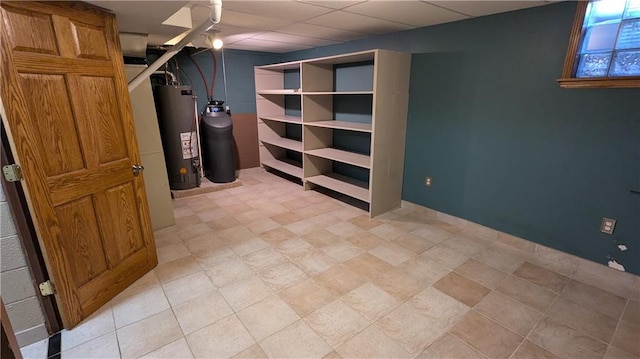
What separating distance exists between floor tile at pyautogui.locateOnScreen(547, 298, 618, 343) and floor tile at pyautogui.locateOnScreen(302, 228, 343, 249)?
1.72 metres

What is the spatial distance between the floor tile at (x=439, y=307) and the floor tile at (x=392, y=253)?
1.38ft

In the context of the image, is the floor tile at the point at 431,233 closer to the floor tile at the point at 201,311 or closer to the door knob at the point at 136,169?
the floor tile at the point at 201,311

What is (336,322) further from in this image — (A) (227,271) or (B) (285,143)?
(B) (285,143)

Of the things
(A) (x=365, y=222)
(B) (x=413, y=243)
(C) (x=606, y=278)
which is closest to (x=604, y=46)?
(C) (x=606, y=278)

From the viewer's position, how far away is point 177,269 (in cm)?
248

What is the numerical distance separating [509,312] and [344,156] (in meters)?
2.52

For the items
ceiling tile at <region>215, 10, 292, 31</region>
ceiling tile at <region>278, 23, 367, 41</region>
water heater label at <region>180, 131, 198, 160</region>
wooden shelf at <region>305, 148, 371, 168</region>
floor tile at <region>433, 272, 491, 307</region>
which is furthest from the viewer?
water heater label at <region>180, 131, 198, 160</region>

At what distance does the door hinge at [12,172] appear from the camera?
158 cm

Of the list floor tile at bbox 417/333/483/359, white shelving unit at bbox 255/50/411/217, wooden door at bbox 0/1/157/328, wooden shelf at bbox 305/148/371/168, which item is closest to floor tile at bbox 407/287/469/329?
floor tile at bbox 417/333/483/359

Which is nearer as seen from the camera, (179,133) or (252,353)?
(252,353)

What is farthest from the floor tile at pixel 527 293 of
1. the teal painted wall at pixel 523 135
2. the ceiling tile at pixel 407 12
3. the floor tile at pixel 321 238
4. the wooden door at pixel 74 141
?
the wooden door at pixel 74 141

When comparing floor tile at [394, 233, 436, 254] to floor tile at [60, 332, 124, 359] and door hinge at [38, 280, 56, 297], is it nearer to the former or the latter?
floor tile at [60, 332, 124, 359]

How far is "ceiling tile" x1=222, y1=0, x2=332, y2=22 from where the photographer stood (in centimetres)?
237

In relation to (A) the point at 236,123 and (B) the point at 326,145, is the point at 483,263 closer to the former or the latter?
(B) the point at 326,145
